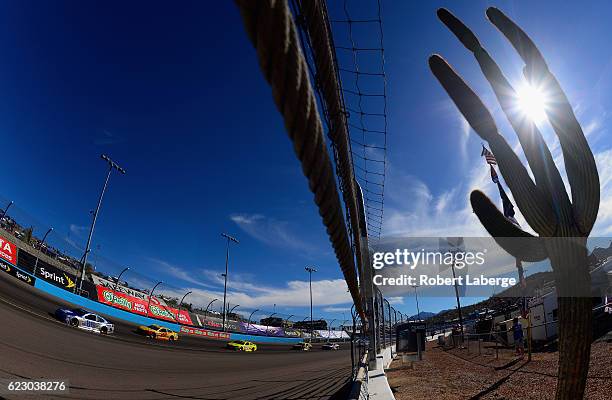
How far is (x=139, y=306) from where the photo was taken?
3544 centimetres

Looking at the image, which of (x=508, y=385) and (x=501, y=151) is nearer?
(x=501, y=151)

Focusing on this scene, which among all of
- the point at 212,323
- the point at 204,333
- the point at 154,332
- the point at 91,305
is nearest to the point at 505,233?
the point at 154,332

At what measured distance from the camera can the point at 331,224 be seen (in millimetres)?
2072

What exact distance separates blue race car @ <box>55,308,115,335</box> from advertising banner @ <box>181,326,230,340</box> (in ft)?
55.8

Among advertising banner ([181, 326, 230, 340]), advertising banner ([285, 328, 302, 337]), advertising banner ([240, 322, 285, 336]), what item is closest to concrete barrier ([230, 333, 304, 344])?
advertising banner ([240, 322, 285, 336])

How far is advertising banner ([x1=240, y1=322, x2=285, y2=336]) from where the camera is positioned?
5109 centimetres

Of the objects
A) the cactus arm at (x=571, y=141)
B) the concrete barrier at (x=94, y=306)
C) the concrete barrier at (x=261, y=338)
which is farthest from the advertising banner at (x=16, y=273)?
the cactus arm at (x=571, y=141)

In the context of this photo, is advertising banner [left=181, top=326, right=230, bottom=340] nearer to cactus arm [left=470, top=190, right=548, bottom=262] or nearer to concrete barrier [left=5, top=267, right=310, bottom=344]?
concrete barrier [left=5, top=267, right=310, bottom=344]

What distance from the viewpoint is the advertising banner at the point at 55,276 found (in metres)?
27.2

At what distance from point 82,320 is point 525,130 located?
942 inches

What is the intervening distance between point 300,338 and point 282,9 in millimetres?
65495

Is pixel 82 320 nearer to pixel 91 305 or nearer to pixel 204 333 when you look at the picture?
pixel 91 305

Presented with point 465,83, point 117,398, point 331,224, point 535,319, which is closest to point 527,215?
point 465,83

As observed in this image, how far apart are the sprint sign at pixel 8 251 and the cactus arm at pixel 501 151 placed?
107 feet
